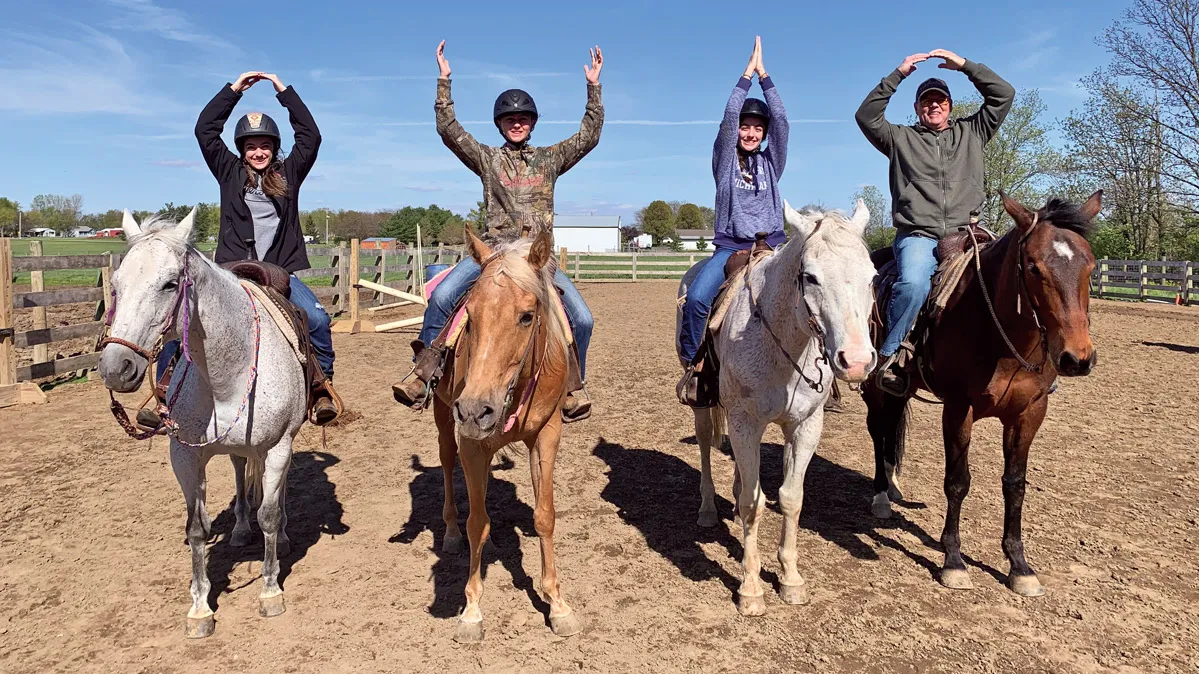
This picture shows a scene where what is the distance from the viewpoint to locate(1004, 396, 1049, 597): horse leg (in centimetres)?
428

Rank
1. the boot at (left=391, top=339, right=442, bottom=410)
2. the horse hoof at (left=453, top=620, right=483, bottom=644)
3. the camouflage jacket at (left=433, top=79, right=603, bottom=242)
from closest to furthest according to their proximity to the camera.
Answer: the horse hoof at (left=453, top=620, right=483, bottom=644) → the boot at (left=391, top=339, right=442, bottom=410) → the camouflage jacket at (left=433, top=79, right=603, bottom=242)

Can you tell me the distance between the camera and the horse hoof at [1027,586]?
418 centimetres

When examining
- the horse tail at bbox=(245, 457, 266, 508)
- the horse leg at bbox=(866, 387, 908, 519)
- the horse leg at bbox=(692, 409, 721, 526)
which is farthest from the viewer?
the horse leg at bbox=(866, 387, 908, 519)

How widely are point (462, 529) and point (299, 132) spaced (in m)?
3.23

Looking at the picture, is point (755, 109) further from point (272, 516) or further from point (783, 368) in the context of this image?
point (272, 516)

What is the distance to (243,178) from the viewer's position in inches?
193

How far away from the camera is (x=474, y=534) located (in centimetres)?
382

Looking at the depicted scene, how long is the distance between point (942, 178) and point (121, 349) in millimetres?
5284

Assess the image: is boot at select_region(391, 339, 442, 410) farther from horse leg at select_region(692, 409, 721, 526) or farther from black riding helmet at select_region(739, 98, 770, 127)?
black riding helmet at select_region(739, 98, 770, 127)

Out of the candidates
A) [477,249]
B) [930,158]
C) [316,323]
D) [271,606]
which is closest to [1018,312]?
[930,158]

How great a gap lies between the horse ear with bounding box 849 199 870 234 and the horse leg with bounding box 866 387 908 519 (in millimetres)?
2467

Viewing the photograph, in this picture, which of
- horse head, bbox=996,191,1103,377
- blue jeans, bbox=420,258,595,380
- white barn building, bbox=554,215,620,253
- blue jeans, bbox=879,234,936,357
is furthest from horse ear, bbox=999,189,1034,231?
white barn building, bbox=554,215,620,253

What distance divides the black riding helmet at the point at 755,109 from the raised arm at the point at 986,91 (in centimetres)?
128

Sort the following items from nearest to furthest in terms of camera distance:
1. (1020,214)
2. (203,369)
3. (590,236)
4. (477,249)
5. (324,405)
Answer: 1. (477,249)
2. (203,369)
3. (1020,214)
4. (324,405)
5. (590,236)
